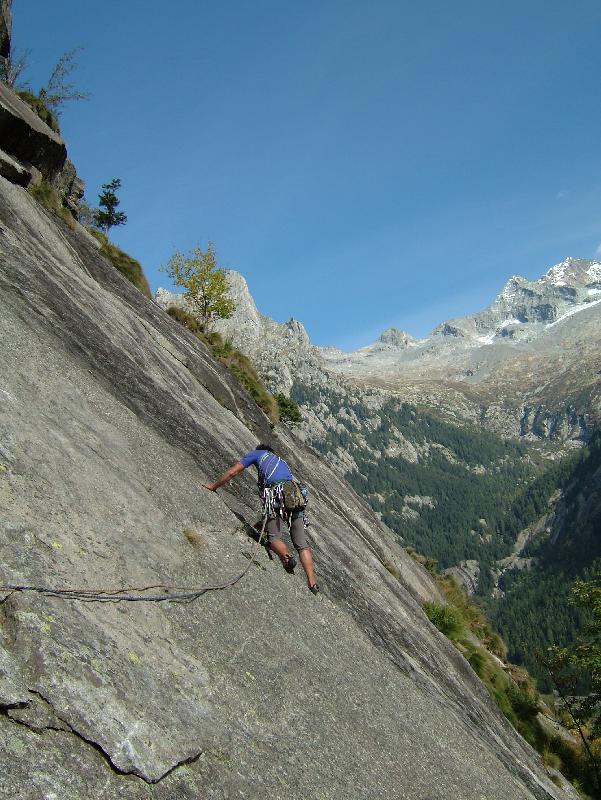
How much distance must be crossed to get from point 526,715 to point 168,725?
26.9 meters

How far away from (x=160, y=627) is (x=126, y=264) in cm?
2335

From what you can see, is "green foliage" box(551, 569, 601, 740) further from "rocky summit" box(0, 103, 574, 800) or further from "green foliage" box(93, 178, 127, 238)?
"green foliage" box(93, 178, 127, 238)

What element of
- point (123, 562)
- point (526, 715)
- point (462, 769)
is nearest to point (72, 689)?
point (123, 562)

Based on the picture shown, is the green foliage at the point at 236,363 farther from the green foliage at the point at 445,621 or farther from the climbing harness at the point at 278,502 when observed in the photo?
the climbing harness at the point at 278,502

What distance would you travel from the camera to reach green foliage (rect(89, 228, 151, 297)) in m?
26.0

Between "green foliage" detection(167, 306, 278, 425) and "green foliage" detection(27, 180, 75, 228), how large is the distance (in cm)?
786

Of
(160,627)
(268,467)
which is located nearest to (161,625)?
(160,627)

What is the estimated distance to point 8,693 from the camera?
14.5 ft

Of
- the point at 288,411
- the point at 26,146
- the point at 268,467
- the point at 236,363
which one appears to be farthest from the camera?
the point at 288,411

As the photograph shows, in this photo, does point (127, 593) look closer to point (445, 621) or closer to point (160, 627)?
point (160, 627)

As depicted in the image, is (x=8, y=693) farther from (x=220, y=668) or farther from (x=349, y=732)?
(x=349, y=732)

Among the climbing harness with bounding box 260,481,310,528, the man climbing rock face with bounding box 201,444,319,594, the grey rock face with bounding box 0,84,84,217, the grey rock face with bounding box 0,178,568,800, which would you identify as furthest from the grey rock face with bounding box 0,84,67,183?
the climbing harness with bounding box 260,481,310,528

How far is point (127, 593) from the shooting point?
6805 millimetres

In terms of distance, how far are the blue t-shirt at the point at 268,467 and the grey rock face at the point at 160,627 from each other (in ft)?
3.52
